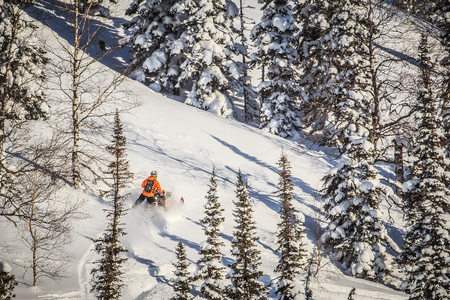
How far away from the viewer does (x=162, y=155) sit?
17.5 m

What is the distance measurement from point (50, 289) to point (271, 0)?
27.9 m

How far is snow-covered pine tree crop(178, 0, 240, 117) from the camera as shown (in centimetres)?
2592

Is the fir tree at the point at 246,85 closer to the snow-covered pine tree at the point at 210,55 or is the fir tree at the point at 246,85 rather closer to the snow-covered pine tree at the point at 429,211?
the snow-covered pine tree at the point at 210,55

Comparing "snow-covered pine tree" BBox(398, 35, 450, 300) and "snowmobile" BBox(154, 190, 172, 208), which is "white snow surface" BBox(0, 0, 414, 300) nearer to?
"snowmobile" BBox(154, 190, 172, 208)

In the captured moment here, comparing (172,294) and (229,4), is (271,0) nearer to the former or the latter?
(229,4)

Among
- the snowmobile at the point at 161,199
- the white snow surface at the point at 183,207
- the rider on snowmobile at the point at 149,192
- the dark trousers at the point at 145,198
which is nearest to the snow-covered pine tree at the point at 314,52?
the white snow surface at the point at 183,207

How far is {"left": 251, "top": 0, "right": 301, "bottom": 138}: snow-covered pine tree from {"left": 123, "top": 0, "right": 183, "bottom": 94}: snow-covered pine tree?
306 inches

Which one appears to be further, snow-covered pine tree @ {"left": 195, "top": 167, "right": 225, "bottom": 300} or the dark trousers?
the dark trousers

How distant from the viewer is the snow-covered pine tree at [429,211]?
923 cm

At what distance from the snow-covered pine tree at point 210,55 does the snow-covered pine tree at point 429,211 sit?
17.8 metres

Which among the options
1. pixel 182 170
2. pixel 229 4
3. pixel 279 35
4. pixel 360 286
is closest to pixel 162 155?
pixel 182 170

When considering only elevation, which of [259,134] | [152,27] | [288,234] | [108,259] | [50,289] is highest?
[152,27]

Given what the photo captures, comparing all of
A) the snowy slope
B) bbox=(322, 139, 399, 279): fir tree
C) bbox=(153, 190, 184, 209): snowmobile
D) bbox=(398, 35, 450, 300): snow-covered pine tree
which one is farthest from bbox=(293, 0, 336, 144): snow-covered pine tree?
bbox=(153, 190, 184, 209): snowmobile

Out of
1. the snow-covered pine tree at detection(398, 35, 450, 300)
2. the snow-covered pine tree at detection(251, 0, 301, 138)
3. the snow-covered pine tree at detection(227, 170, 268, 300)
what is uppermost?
the snow-covered pine tree at detection(251, 0, 301, 138)
